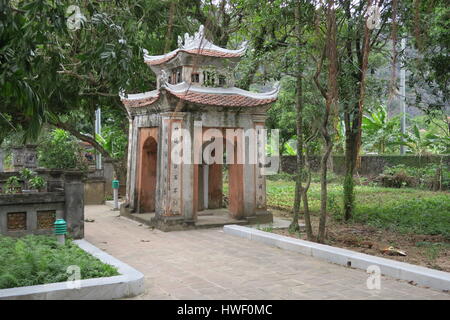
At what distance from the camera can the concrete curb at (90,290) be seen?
5630 millimetres

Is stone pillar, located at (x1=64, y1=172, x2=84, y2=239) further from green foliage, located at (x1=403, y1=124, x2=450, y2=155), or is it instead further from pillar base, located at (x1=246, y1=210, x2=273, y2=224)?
green foliage, located at (x1=403, y1=124, x2=450, y2=155)

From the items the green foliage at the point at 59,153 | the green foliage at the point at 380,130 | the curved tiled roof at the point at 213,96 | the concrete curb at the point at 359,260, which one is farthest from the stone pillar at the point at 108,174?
the green foliage at the point at 380,130

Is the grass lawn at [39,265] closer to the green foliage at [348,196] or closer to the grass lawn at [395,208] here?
the grass lawn at [395,208]

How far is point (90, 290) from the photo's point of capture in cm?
595

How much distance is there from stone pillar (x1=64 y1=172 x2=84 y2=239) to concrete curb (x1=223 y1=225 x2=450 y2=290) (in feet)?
11.9

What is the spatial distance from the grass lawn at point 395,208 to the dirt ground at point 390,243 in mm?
534

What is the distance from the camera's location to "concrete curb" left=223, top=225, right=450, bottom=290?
650 centimetres

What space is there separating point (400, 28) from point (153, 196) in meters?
8.25

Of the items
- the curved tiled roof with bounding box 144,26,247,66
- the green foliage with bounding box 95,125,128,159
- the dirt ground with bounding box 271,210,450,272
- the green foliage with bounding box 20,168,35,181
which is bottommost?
the dirt ground with bounding box 271,210,450,272

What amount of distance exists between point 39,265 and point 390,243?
22.2 feet

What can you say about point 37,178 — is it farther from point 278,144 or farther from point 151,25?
point 278,144

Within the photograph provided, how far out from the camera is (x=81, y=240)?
9.70m

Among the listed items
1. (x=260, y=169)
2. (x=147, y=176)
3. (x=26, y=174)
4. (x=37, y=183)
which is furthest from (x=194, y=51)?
(x=26, y=174)

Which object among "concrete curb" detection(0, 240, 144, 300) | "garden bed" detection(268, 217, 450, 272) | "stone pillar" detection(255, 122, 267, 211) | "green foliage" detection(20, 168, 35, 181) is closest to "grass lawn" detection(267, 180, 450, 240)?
"garden bed" detection(268, 217, 450, 272)
